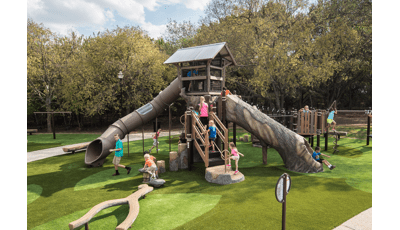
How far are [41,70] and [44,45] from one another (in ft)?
10.9

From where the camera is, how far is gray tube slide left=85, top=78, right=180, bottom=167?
1185cm

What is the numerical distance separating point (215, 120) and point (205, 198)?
454cm

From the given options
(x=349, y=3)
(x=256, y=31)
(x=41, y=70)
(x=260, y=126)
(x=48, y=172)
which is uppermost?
(x=349, y=3)

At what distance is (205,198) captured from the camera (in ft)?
24.5

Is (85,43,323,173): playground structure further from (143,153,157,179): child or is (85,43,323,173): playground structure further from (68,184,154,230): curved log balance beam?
(68,184,154,230): curved log balance beam

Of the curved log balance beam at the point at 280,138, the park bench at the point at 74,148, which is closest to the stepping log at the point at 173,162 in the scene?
the curved log balance beam at the point at 280,138

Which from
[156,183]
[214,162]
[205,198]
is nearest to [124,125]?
[156,183]

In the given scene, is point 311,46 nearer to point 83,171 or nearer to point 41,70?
point 83,171

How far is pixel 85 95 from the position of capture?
23703mm

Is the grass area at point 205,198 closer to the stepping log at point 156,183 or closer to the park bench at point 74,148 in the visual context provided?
the stepping log at point 156,183

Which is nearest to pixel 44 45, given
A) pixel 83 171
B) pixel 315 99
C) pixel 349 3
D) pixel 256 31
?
pixel 83 171

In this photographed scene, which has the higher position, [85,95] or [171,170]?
[85,95]

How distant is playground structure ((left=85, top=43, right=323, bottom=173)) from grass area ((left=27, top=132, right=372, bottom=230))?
761 mm

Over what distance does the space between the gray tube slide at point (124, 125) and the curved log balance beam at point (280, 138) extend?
4.68m
